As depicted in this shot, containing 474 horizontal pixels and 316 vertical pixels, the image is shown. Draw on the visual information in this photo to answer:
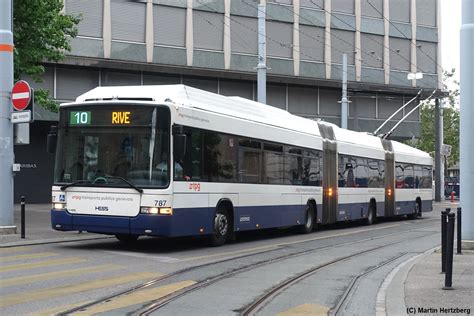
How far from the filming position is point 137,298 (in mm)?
8609

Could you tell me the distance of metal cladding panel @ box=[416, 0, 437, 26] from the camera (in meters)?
45.4

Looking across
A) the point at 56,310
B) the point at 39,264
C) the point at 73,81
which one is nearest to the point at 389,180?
the point at 73,81

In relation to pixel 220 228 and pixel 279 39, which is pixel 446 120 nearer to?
pixel 279 39

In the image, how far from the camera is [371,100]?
1710 inches

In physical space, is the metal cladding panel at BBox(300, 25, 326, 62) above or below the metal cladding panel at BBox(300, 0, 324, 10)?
below

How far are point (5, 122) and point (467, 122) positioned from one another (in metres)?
11.1

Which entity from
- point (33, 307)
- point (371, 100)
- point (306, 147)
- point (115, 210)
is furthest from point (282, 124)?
point (371, 100)

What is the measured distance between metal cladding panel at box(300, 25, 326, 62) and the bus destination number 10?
2733 cm

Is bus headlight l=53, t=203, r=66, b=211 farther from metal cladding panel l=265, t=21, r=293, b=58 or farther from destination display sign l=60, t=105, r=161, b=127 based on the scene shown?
metal cladding panel l=265, t=21, r=293, b=58

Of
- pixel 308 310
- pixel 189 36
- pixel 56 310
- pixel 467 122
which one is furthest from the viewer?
pixel 189 36

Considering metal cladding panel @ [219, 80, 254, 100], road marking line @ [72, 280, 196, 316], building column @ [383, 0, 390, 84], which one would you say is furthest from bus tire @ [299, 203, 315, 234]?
building column @ [383, 0, 390, 84]

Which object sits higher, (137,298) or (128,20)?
(128,20)

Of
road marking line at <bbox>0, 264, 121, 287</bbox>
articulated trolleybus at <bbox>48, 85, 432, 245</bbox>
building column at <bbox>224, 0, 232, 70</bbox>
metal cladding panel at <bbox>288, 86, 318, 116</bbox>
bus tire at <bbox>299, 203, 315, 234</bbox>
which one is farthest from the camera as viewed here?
metal cladding panel at <bbox>288, 86, 318, 116</bbox>

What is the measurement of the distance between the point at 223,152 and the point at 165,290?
20.0 ft
